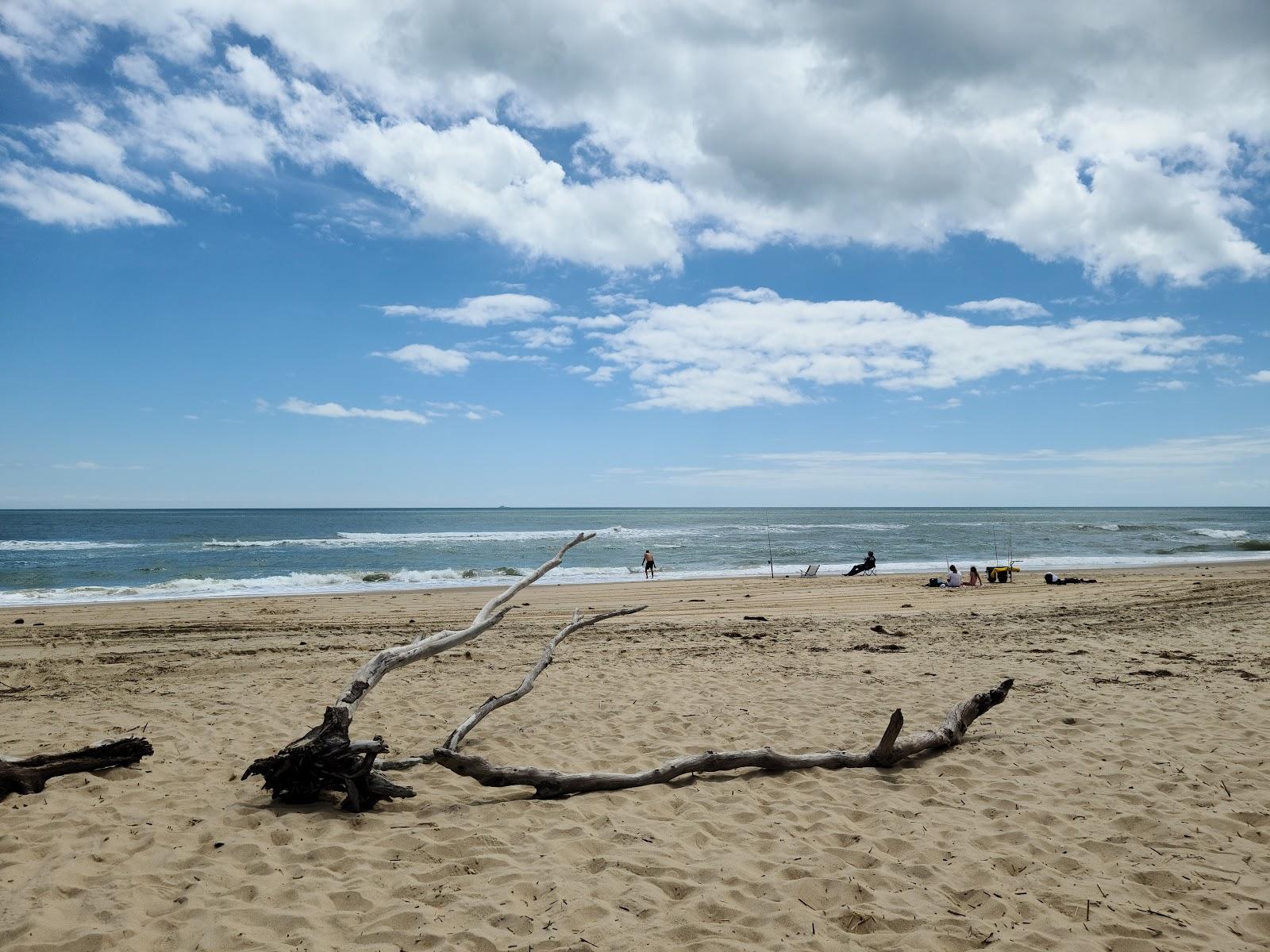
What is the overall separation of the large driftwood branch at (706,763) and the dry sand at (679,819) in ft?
0.38

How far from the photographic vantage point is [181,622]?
50.0 feet

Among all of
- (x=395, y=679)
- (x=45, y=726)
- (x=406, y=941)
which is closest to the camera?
(x=406, y=941)

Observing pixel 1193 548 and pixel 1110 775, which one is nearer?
pixel 1110 775

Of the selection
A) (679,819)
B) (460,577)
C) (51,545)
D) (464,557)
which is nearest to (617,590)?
Result: (460,577)

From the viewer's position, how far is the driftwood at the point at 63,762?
5266 mm

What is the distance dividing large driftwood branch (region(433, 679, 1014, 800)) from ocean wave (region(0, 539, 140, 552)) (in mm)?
54023

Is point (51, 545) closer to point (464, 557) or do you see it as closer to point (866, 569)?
point (464, 557)

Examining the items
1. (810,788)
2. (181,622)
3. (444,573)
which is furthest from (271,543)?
(810,788)

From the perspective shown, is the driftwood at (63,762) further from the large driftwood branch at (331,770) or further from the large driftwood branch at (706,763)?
the large driftwood branch at (706,763)

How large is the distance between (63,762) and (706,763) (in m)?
4.87

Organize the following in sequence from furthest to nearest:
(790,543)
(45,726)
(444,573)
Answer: (790,543) < (444,573) < (45,726)

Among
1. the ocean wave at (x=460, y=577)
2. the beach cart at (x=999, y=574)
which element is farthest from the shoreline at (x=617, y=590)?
the ocean wave at (x=460, y=577)

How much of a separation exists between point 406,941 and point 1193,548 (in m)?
49.2

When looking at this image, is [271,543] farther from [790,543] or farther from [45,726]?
[45,726]
